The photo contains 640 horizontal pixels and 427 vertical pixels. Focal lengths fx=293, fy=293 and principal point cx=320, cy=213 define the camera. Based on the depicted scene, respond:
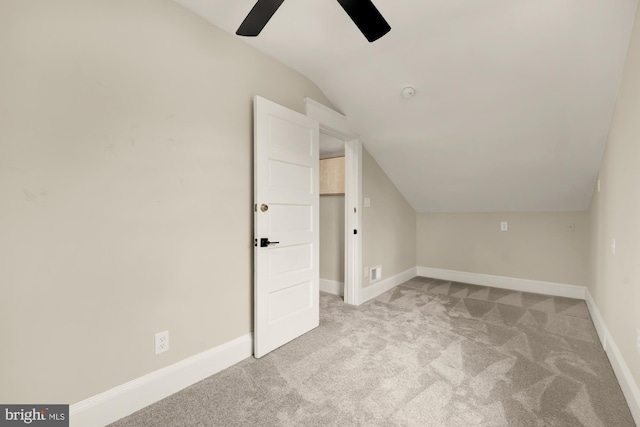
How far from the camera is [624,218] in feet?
6.04

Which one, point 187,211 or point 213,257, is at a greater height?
point 187,211

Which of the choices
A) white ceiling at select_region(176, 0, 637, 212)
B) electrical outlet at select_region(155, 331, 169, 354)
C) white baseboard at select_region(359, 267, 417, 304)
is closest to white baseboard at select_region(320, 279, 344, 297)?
white baseboard at select_region(359, 267, 417, 304)

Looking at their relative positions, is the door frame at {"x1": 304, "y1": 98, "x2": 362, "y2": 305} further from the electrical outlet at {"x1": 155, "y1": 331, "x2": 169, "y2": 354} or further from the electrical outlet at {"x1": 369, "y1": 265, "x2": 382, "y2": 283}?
the electrical outlet at {"x1": 155, "y1": 331, "x2": 169, "y2": 354}

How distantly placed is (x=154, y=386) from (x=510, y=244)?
4378mm

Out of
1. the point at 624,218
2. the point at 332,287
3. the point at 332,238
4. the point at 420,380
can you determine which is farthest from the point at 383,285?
the point at 624,218

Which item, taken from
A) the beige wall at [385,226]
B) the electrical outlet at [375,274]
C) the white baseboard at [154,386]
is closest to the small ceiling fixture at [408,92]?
the beige wall at [385,226]

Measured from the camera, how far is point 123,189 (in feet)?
5.43

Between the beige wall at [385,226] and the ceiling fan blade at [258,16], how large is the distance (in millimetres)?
2187

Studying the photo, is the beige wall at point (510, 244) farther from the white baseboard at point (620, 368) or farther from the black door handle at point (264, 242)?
the black door handle at point (264, 242)

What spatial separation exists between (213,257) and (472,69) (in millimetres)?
2486

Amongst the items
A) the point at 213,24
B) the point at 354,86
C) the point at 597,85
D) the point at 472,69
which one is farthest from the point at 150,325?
the point at 597,85

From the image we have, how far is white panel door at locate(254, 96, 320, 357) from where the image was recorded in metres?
2.26

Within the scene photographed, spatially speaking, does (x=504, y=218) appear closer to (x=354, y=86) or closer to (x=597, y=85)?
(x=597, y=85)

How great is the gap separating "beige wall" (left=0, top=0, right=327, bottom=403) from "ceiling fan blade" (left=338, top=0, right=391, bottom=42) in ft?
3.43
